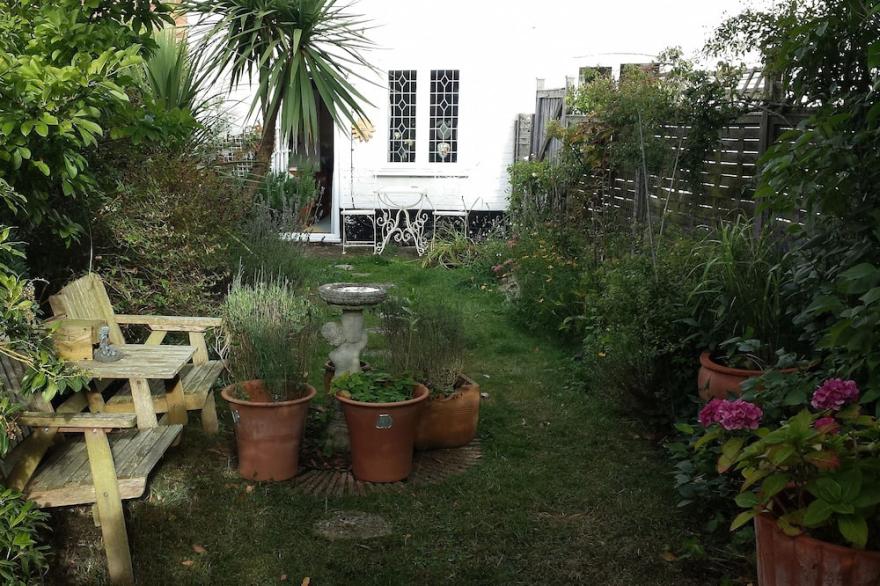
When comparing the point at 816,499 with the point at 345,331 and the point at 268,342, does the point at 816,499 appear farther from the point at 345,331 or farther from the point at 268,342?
the point at 345,331

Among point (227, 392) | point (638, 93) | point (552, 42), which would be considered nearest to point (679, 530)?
point (227, 392)

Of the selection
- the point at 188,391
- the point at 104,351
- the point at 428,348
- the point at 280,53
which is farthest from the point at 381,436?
the point at 280,53

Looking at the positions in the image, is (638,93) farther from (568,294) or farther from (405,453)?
(405,453)

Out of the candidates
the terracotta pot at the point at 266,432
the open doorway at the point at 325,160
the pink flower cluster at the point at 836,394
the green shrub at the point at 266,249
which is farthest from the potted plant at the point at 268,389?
the open doorway at the point at 325,160

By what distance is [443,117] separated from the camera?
41.2ft

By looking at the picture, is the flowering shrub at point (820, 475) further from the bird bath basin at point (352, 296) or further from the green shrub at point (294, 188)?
the green shrub at point (294, 188)

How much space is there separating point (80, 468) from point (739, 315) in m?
3.37

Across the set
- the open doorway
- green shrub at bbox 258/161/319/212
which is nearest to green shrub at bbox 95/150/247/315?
green shrub at bbox 258/161/319/212

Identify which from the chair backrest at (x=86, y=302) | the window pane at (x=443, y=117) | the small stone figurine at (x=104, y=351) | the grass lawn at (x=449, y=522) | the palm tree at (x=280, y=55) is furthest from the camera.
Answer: the window pane at (x=443, y=117)

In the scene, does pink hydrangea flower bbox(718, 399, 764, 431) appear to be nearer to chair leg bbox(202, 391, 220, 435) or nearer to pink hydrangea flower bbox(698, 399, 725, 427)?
pink hydrangea flower bbox(698, 399, 725, 427)

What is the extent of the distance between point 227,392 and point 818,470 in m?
2.93

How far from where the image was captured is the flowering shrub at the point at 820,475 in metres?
2.31

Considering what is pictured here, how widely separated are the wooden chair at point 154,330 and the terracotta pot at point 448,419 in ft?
4.07

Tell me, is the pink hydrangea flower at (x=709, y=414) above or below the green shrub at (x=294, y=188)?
below
